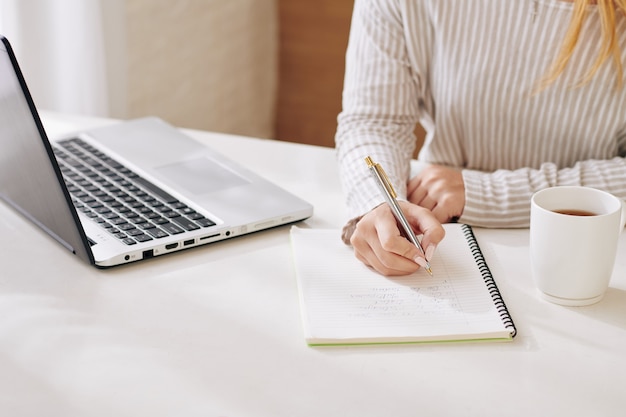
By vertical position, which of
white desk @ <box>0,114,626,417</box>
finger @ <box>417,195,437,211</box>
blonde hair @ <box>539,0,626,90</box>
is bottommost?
white desk @ <box>0,114,626,417</box>

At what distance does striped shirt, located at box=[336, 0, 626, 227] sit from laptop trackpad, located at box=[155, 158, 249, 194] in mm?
158

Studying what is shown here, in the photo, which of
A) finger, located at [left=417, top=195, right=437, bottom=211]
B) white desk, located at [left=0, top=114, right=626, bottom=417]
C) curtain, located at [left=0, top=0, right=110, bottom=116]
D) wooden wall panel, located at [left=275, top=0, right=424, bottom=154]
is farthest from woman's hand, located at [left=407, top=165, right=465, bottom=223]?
wooden wall panel, located at [left=275, top=0, right=424, bottom=154]

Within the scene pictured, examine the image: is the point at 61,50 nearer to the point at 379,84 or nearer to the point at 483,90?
the point at 379,84

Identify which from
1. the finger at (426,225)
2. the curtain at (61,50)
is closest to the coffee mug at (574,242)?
the finger at (426,225)

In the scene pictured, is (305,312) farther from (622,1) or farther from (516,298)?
(622,1)

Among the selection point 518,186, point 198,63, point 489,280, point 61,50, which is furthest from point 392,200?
point 198,63

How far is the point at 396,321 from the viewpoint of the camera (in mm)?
829

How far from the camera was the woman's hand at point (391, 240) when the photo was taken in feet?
2.99

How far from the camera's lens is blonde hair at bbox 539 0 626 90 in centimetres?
112

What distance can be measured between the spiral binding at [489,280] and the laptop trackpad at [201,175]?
307mm

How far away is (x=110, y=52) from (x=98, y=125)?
0.57 m

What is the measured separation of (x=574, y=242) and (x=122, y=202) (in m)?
0.54

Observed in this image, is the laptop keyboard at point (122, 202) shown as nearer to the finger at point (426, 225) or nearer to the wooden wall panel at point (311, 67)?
the finger at point (426, 225)

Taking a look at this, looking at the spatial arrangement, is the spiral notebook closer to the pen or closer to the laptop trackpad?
the pen
